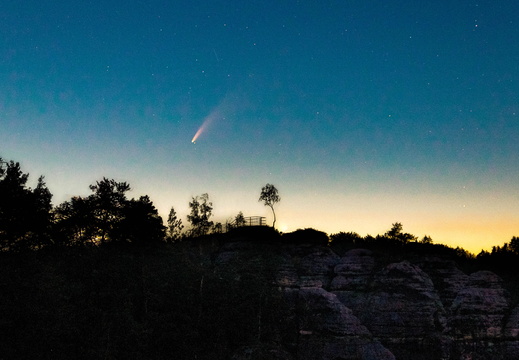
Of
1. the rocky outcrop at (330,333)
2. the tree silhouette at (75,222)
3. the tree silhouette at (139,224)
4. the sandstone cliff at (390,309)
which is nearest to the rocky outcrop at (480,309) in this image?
the sandstone cliff at (390,309)

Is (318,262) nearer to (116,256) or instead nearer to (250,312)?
(250,312)

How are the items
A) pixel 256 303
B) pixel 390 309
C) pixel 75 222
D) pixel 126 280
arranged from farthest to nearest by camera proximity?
pixel 75 222 < pixel 390 309 < pixel 256 303 < pixel 126 280

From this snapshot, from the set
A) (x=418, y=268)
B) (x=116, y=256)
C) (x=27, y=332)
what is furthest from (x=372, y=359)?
(x=27, y=332)

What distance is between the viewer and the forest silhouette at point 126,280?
37.4 meters

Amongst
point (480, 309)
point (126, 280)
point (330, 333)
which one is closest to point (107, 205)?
point (126, 280)

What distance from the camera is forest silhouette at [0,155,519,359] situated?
37.4m

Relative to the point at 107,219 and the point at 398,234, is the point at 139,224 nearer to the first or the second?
the point at 107,219

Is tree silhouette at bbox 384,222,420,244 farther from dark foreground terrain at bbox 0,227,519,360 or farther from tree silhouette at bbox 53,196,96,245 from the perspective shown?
tree silhouette at bbox 53,196,96,245

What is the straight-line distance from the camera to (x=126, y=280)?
46094 millimetres

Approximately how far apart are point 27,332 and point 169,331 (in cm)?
1278

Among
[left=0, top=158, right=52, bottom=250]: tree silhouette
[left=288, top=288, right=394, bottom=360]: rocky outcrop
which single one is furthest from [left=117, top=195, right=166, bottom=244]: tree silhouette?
[left=288, top=288, right=394, bottom=360]: rocky outcrop

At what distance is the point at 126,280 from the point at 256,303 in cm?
1512

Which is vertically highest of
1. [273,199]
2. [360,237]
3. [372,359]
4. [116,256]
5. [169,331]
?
[273,199]

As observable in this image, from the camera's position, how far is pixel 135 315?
45.0 metres
